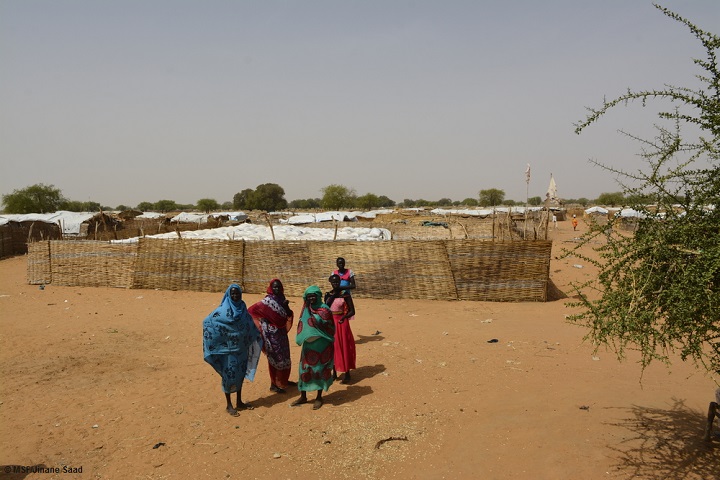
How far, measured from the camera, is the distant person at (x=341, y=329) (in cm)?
598

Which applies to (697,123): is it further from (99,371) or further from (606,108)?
(99,371)

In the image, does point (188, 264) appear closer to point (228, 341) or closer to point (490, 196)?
point (228, 341)

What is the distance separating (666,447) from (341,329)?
376 centimetres

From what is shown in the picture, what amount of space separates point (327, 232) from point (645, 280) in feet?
51.3

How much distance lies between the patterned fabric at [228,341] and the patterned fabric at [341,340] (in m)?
1.24

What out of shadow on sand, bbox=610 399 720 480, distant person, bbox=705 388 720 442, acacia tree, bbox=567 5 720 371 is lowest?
shadow on sand, bbox=610 399 720 480

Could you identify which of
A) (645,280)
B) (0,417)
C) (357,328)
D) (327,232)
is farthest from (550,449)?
(327,232)

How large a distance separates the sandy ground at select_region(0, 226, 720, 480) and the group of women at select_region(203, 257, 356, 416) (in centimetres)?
38

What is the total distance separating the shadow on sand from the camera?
148 inches

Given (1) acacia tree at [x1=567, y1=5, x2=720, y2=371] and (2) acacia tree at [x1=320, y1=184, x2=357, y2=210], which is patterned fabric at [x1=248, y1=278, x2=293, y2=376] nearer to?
(1) acacia tree at [x1=567, y1=5, x2=720, y2=371]

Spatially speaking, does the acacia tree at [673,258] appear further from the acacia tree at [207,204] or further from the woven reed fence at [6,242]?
the acacia tree at [207,204]

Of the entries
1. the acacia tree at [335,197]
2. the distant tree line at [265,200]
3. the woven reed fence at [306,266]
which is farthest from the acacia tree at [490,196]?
the woven reed fence at [306,266]

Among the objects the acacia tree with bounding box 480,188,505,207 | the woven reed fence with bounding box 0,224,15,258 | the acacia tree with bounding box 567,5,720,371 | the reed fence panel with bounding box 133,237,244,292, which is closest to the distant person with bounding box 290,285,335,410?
the acacia tree with bounding box 567,5,720,371

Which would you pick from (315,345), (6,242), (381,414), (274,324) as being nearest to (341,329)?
(315,345)
